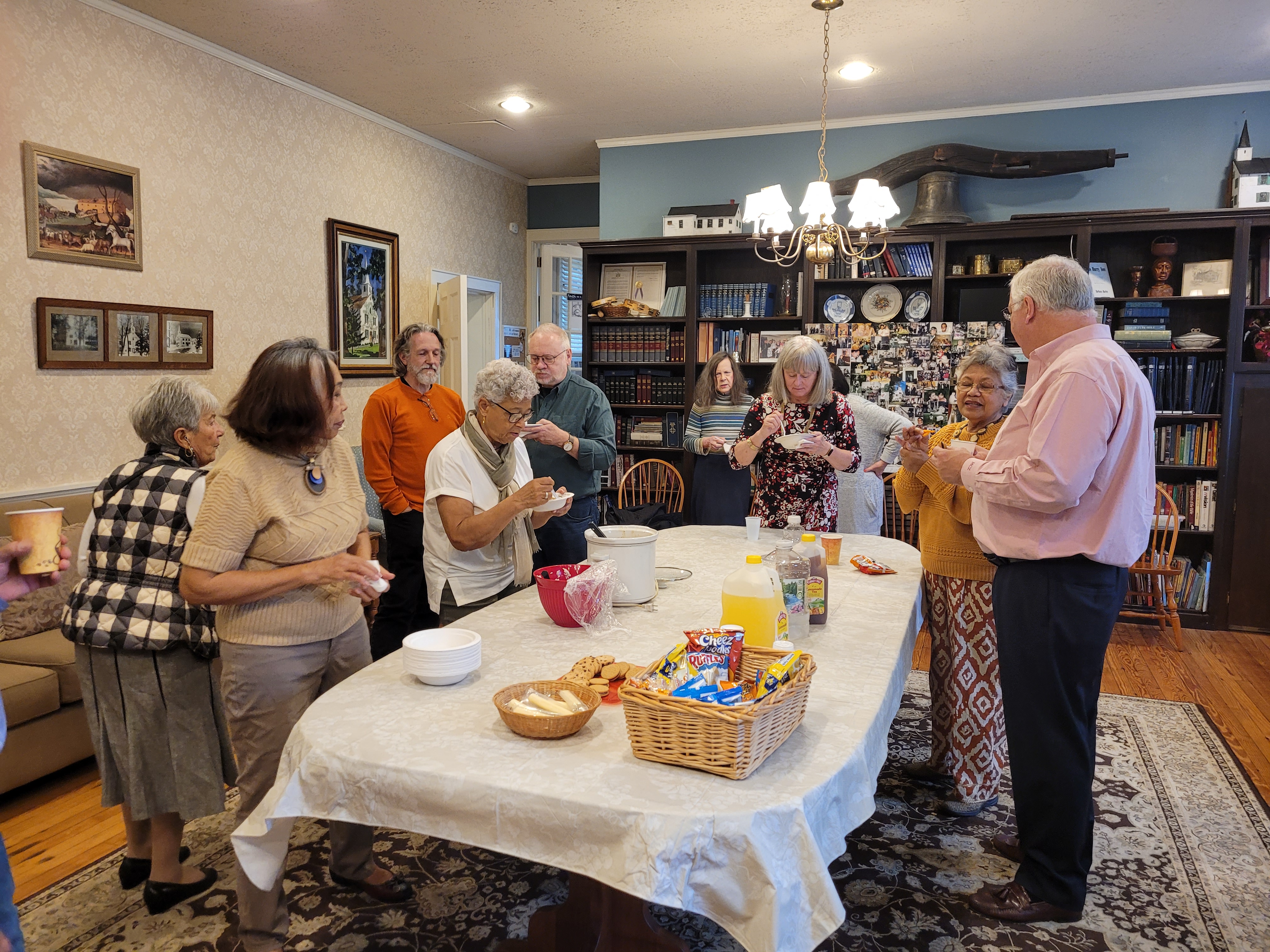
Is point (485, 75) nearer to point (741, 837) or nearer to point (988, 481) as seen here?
point (988, 481)

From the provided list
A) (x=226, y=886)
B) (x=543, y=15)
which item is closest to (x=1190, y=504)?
(x=543, y=15)

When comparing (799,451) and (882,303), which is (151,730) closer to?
(799,451)

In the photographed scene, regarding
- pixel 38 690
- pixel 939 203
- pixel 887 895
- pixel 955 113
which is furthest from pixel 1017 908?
pixel 955 113

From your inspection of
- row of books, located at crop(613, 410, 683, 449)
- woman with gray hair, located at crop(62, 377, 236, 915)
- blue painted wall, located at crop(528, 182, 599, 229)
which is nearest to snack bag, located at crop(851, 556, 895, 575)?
woman with gray hair, located at crop(62, 377, 236, 915)

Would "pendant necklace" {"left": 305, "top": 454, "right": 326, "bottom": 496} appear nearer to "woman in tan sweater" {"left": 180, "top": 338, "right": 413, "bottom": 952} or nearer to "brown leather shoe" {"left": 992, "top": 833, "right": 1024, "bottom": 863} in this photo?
"woman in tan sweater" {"left": 180, "top": 338, "right": 413, "bottom": 952}

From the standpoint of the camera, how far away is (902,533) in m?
5.43

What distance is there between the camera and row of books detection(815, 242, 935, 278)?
5.28m

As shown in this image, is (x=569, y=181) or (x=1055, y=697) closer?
(x=1055, y=697)

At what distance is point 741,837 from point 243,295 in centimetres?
421

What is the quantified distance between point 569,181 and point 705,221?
1982 millimetres

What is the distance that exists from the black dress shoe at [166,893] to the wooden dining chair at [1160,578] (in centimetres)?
443

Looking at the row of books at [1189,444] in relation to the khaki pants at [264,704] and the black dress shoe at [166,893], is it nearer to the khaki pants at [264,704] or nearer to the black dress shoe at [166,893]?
the khaki pants at [264,704]

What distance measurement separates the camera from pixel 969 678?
2525 mm

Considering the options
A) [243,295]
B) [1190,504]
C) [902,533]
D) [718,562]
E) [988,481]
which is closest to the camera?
[988,481]
